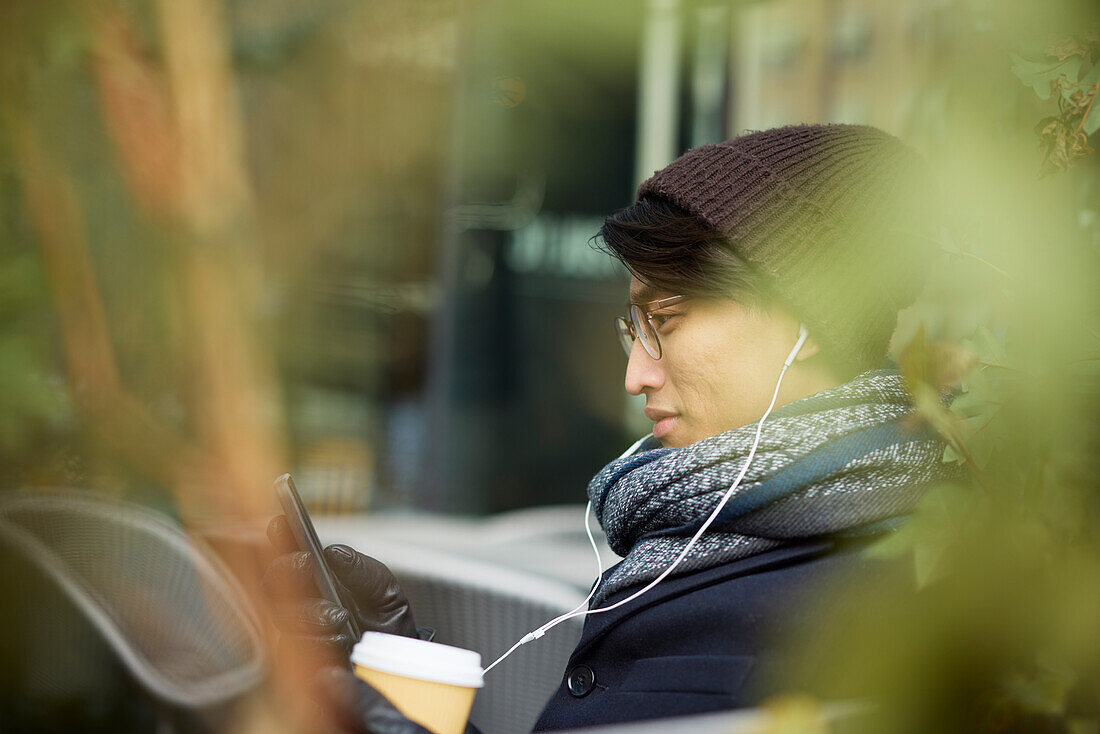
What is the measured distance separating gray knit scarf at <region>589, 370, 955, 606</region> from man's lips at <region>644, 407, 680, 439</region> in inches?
3.0

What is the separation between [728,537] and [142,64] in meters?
2.31

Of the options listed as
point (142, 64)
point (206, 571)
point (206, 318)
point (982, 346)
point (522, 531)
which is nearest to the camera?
point (982, 346)

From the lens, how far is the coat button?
1.42 m

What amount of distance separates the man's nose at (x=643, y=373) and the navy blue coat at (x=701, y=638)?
0.31m

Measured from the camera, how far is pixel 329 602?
1.38 metres

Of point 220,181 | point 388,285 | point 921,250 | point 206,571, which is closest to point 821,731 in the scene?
point 921,250

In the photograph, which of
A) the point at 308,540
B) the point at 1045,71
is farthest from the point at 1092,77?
the point at 308,540

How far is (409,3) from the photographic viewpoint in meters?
4.48

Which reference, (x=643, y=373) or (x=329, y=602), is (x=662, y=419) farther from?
(x=329, y=602)

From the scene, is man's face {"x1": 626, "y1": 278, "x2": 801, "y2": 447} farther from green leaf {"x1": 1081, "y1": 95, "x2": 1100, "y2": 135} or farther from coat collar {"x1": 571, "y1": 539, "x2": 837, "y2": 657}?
green leaf {"x1": 1081, "y1": 95, "x2": 1100, "y2": 135}

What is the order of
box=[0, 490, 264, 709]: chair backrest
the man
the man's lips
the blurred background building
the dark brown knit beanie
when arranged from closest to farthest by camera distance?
1. the man
2. the dark brown knit beanie
3. the man's lips
4. box=[0, 490, 264, 709]: chair backrest
5. the blurred background building

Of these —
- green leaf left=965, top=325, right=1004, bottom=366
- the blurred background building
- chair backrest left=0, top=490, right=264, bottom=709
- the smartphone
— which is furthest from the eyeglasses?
chair backrest left=0, top=490, right=264, bottom=709

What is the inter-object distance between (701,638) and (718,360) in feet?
1.33

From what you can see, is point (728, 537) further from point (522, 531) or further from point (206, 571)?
point (522, 531)
